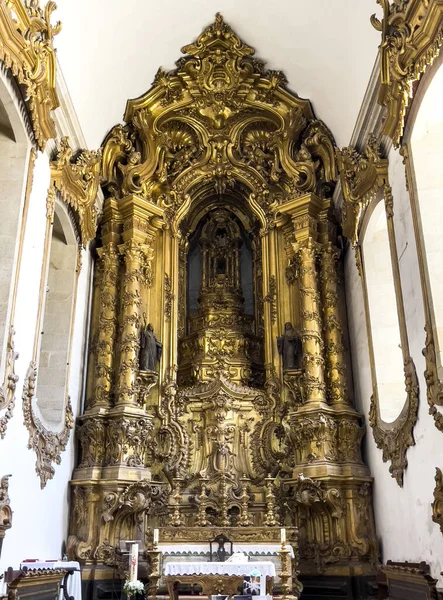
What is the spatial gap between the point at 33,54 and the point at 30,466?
17.5 ft

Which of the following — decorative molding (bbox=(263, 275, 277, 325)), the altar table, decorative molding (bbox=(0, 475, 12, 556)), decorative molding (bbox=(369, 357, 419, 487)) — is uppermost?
decorative molding (bbox=(263, 275, 277, 325))

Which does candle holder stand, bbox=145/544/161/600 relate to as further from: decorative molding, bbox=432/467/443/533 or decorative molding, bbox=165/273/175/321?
decorative molding, bbox=165/273/175/321

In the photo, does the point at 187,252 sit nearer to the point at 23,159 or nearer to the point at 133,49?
the point at 133,49

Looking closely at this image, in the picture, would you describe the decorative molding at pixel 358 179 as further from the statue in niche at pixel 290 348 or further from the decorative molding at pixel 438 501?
the decorative molding at pixel 438 501

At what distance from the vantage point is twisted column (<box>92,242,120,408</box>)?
11570 mm

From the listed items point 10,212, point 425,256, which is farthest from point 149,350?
point 425,256

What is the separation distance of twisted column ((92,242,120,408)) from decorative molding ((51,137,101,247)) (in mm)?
836

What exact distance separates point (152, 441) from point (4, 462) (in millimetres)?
4439

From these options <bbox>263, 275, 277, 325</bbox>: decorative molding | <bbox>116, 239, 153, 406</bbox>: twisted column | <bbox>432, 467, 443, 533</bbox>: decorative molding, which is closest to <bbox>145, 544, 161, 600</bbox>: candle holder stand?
<bbox>116, 239, 153, 406</bbox>: twisted column

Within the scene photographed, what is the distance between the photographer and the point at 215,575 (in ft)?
23.0

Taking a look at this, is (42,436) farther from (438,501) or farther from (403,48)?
(403,48)

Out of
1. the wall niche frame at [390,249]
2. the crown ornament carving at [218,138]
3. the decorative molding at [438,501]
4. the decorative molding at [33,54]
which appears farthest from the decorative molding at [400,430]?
the decorative molding at [33,54]

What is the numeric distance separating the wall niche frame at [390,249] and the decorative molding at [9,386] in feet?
16.2

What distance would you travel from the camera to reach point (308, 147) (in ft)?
44.2
